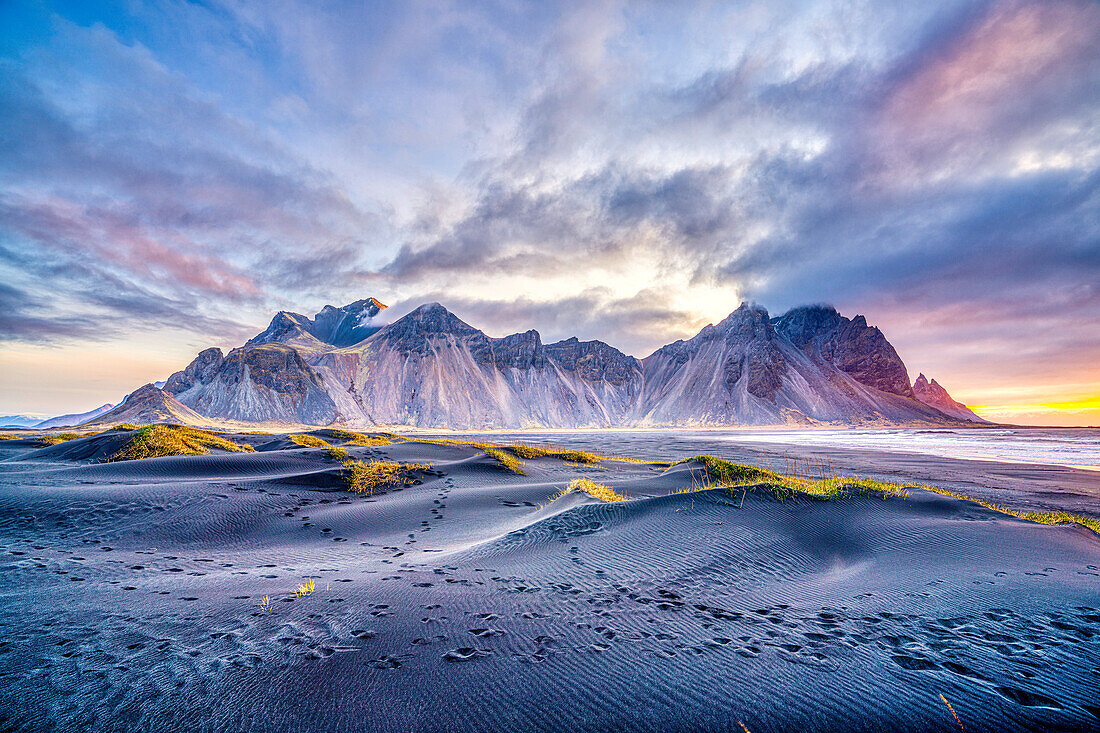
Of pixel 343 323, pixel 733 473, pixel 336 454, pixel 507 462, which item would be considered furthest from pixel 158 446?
pixel 343 323

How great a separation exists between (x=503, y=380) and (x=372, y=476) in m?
114

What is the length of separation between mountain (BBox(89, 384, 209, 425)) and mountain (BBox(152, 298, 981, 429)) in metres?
10.9

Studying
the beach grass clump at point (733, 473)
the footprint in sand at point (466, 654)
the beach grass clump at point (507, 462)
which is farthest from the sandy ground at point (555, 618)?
the beach grass clump at point (507, 462)

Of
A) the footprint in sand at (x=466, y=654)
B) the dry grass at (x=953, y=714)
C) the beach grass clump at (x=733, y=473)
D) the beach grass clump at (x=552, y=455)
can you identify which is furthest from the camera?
the beach grass clump at (x=552, y=455)

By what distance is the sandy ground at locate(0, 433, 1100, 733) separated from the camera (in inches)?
105

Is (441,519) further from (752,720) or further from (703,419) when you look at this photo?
(703,419)

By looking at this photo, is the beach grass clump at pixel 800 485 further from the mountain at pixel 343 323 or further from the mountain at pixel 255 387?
the mountain at pixel 343 323

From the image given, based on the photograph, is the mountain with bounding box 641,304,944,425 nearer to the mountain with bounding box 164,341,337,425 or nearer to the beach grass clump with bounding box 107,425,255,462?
the mountain with bounding box 164,341,337,425

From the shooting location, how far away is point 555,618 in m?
4.12

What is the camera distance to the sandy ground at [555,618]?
267 cm

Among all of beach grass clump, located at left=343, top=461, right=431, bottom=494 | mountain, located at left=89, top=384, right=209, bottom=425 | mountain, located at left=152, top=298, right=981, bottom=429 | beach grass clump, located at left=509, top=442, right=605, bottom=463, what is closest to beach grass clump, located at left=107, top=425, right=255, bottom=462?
beach grass clump, located at left=343, top=461, right=431, bottom=494

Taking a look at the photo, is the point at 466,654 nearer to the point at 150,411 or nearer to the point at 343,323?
the point at 150,411

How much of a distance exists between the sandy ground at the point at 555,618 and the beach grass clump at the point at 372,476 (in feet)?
10.5

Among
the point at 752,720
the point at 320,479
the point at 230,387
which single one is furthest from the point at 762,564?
the point at 230,387
